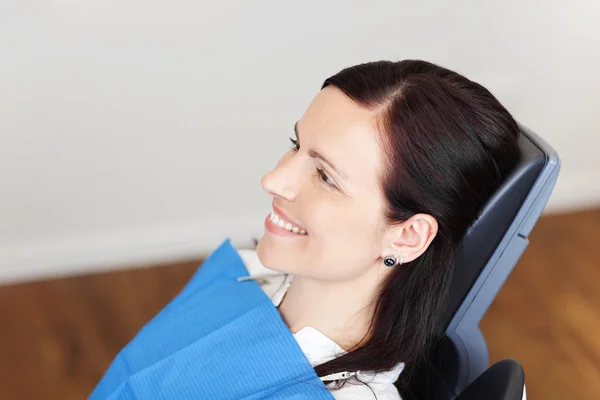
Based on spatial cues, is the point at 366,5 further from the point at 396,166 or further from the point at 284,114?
the point at 396,166

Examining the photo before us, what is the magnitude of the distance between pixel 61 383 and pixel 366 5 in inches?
54.2

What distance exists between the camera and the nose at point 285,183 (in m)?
1.00

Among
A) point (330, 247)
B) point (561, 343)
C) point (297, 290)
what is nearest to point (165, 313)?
point (297, 290)

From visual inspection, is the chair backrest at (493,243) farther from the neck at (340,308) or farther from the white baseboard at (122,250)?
the white baseboard at (122,250)

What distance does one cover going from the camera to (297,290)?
1.14 metres

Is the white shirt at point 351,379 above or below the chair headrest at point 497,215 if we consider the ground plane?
below

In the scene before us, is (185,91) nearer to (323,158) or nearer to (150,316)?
(150,316)

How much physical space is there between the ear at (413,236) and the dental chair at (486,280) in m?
0.09

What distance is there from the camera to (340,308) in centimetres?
109

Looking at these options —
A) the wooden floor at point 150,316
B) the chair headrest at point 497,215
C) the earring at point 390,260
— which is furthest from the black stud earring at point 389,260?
the wooden floor at point 150,316

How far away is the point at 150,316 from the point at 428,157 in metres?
1.38

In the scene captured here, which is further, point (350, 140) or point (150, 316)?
point (150, 316)

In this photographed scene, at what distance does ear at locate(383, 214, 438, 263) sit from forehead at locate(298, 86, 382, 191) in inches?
3.1

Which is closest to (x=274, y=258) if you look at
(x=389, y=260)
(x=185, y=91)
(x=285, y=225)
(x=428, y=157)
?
(x=285, y=225)
